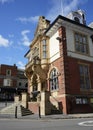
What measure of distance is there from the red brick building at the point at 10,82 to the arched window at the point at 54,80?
97.4 ft

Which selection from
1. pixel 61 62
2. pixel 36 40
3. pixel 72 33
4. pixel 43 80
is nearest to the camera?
pixel 61 62

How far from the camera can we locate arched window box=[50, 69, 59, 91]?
69.5 ft

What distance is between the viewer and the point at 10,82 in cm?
5134

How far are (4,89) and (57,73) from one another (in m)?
32.0

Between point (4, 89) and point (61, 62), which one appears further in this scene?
point (4, 89)

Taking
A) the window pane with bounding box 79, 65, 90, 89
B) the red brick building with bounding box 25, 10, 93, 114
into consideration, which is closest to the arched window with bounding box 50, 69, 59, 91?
the red brick building with bounding box 25, 10, 93, 114

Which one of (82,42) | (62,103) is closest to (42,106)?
(62,103)

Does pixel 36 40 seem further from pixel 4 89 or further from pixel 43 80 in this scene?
pixel 4 89

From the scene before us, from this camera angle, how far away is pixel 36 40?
25.6 meters

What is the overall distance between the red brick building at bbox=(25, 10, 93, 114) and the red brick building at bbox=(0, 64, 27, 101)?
1062 inches

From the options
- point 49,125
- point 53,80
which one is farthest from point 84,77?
point 49,125

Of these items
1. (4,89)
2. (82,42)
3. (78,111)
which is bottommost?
(78,111)

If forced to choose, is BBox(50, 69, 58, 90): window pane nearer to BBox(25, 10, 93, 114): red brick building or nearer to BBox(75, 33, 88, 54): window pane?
BBox(25, 10, 93, 114): red brick building

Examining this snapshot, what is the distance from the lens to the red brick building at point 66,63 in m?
19.6
